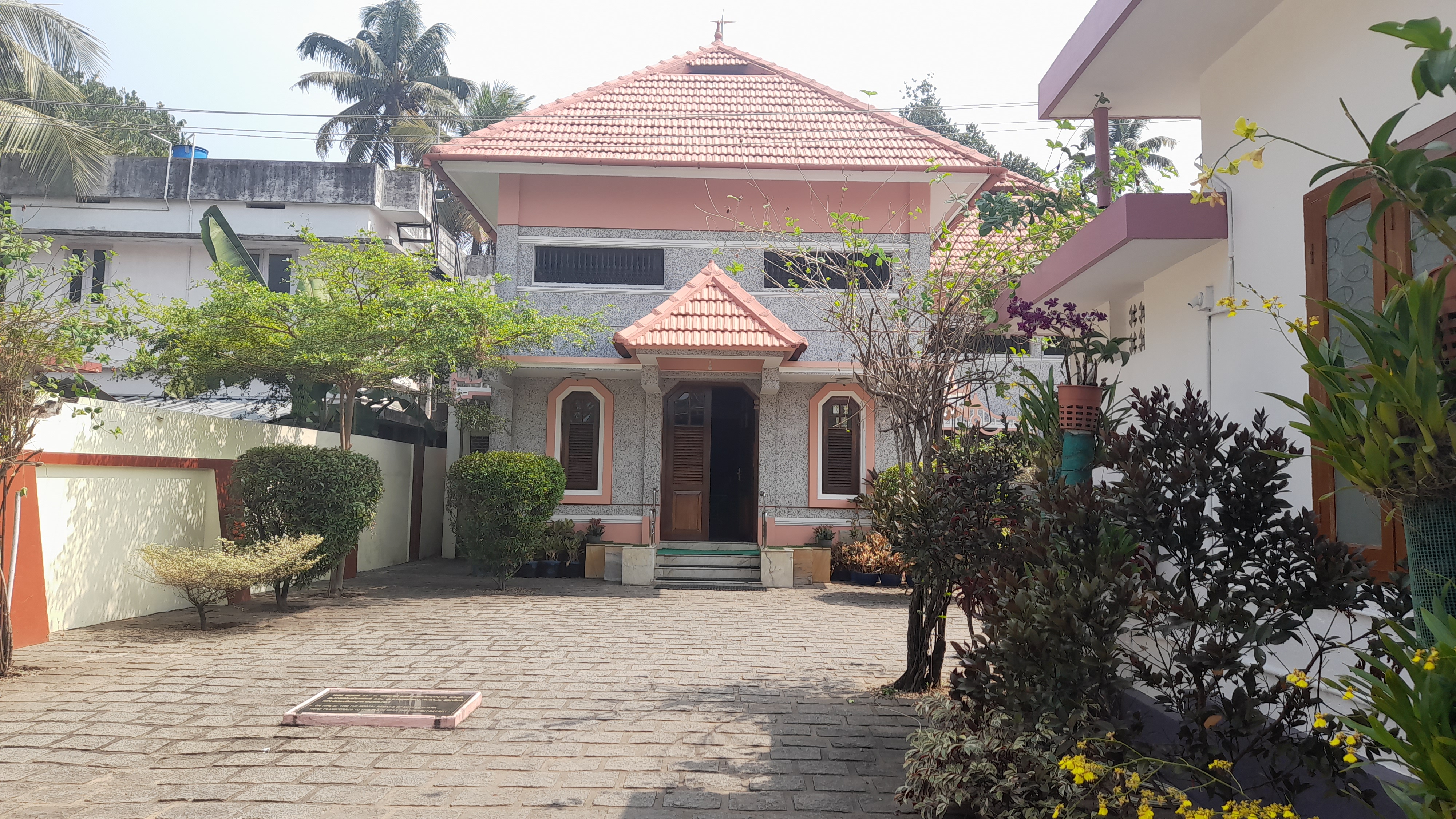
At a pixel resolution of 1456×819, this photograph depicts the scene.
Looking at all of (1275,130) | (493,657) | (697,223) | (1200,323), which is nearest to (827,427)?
(697,223)

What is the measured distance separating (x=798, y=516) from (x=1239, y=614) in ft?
38.0

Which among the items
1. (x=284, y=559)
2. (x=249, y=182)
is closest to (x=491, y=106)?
(x=249, y=182)

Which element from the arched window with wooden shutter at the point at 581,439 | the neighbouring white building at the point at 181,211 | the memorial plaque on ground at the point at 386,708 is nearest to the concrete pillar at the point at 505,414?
the arched window with wooden shutter at the point at 581,439

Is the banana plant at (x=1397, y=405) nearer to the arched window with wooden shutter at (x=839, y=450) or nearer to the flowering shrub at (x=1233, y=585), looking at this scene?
the flowering shrub at (x=1233, y=585)

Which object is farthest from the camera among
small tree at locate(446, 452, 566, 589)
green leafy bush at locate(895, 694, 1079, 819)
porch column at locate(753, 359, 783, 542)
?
porch column at locate(753, 359, 783, 542)

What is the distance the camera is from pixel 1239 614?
3525 millimetres

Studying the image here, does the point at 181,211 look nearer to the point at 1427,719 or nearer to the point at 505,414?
the point at 505,414

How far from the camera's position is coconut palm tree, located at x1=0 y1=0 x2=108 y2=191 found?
1964 cm

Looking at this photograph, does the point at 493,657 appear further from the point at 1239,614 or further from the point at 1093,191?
the point at 1093,191

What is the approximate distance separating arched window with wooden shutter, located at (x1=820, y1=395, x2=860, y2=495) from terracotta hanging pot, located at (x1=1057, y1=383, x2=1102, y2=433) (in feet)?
32.0

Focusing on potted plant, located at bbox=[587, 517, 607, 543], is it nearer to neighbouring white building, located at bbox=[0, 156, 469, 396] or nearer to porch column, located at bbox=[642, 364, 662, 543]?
porch column, located at bbox=[642, 364, 662, 543]

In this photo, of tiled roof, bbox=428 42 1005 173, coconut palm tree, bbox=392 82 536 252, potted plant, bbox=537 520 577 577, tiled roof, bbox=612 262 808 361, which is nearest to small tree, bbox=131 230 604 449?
tiled roof, bbox=612 262 808 361

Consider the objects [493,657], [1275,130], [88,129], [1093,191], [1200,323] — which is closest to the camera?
[1275,130]

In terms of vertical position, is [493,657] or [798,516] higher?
[798,516]
